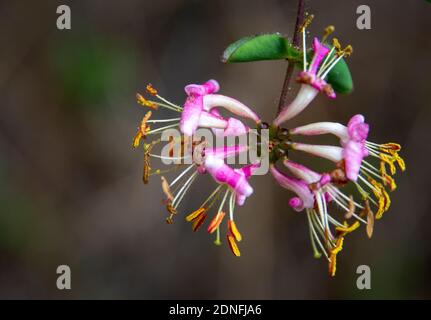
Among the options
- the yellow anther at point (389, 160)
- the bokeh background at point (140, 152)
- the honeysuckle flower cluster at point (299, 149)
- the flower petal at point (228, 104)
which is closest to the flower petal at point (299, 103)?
the honeysuckle flower cluster at point (299, 149)

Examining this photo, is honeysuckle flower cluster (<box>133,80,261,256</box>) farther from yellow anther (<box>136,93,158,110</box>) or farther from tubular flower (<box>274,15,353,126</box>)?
tubular flower (<box>274,15,353,126</box>)

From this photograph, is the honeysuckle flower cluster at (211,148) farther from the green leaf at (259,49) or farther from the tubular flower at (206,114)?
the green leaf at (259,49)

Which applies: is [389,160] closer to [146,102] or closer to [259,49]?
[259,49]

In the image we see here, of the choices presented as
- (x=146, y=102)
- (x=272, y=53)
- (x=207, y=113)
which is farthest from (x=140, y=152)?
(x=272, y=53)

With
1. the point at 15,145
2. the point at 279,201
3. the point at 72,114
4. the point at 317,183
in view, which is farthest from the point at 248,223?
the point at 317,183

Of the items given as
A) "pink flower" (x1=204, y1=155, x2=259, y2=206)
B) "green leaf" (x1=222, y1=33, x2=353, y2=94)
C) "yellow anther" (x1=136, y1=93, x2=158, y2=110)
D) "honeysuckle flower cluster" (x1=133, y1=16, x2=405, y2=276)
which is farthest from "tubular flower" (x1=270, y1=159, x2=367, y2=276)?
"yellow anther" (x1=136, y1=93, x2=158, y2=110)
